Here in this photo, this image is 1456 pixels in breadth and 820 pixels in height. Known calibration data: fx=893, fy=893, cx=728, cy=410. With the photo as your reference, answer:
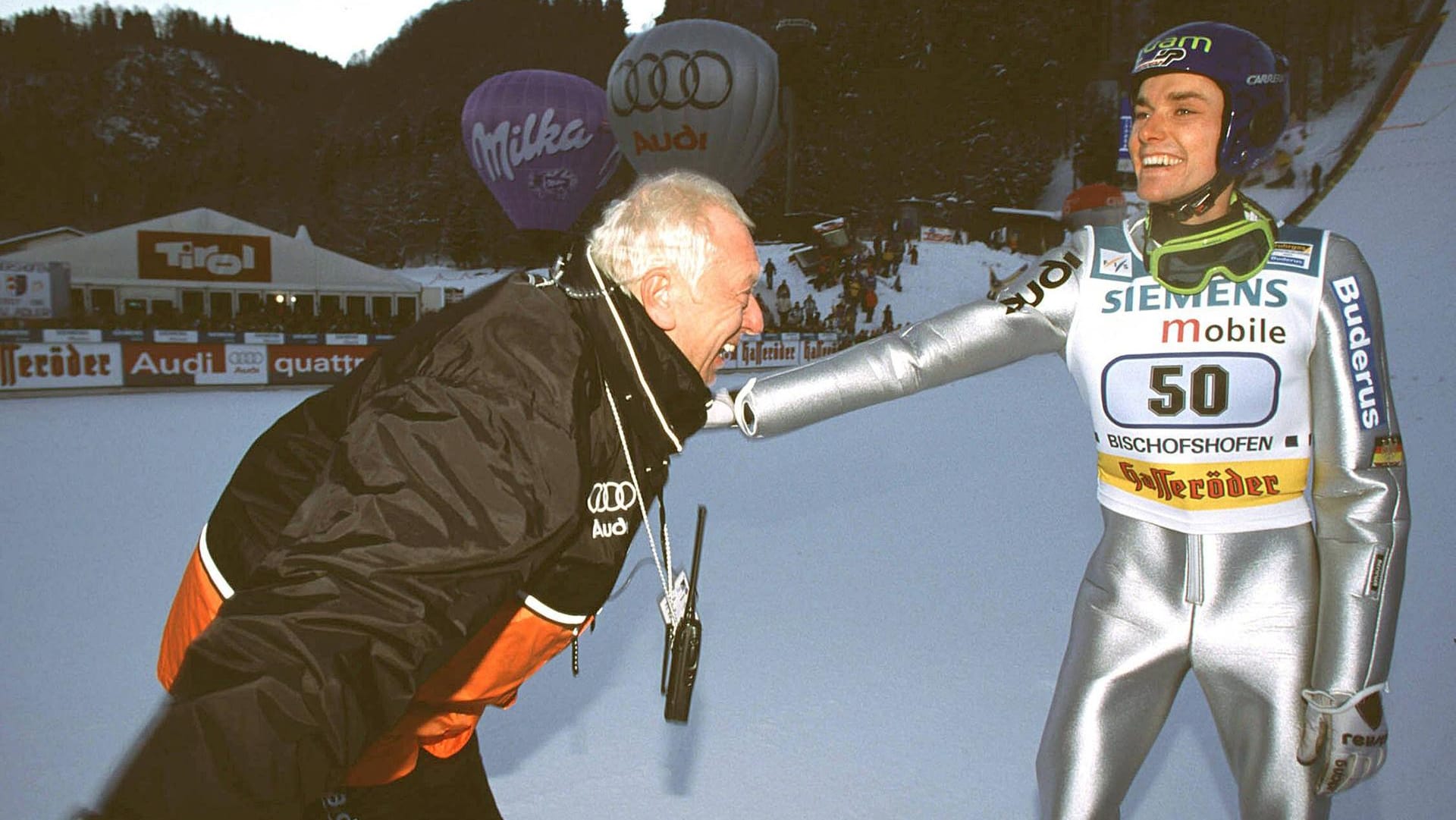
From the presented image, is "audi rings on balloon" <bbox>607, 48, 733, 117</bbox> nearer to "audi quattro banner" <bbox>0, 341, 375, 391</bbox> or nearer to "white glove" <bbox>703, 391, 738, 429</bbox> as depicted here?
"audi quattro banner" <bbox>0, 341, 375, 391</bbox>

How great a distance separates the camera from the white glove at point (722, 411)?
247 cm

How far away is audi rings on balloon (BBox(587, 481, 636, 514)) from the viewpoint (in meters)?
1.42

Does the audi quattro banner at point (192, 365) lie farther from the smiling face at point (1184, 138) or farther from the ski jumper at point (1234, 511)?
the smiling face at point (1184, 138)

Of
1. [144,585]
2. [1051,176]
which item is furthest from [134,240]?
[1051,176]

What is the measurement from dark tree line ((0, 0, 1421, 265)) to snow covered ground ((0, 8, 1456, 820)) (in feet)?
65.7

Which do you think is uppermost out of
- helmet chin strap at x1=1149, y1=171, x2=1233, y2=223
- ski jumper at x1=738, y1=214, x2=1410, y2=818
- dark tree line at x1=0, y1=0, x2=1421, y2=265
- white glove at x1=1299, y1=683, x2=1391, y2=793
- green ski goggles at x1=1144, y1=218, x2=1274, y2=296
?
dark tree line at x1=0, y1=0, x2=1421, y2=265

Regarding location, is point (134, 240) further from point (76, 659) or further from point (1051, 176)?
point (1051, 176)

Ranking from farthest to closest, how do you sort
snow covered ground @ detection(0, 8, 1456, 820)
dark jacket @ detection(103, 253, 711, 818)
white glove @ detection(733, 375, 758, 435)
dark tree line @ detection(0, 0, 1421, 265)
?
dark tree line @ detection(0, 0, 1421, 265)
snow covered ground @ detection(0, 8, 1456, 820)
white glove @ detection(733, 375, 758, 435)
dark jacket @ detection(103, 253, 711, 818)

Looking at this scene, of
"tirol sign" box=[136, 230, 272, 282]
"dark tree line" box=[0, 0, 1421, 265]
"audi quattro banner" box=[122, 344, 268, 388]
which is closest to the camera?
"audi quattro banner" box=[122, 344, 268, 388]

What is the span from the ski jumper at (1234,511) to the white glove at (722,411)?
821 millimetres

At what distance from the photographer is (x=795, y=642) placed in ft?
15.0

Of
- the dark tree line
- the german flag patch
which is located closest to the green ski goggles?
the german flag patch

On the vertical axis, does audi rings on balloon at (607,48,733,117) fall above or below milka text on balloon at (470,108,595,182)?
above

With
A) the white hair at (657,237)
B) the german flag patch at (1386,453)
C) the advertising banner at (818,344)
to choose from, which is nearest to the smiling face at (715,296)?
the white hair at (657,237)
